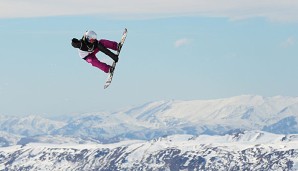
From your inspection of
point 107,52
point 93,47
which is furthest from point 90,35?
point 107,52

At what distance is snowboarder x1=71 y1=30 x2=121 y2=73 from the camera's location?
5017 cm

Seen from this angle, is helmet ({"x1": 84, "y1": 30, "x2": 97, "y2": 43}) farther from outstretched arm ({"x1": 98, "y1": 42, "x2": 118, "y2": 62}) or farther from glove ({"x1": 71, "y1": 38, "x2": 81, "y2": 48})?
outstretched arm ({"x1": 98, "y1": 42, "x2": 118, "y2": 62})

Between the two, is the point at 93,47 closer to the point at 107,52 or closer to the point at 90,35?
the point at 107,52

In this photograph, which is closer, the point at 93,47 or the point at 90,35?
the point at 90,35

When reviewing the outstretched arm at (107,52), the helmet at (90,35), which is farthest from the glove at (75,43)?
the outstretched arm at (107,52)

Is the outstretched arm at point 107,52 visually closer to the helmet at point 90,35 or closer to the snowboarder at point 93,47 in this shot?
the snowboarder at point 93,47

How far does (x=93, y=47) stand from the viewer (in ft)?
168

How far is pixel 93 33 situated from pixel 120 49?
503 centimetres

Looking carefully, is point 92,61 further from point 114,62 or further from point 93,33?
point 93,33

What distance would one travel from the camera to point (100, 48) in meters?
51.2

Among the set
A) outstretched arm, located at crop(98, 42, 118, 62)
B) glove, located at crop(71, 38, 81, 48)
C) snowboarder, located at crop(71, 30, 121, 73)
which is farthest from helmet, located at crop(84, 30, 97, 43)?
outstretched arm, located at crop(98, 42, 118, 62)

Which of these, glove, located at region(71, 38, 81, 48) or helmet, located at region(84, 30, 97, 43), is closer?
helmet, located at region(84, 30, 97, 43)

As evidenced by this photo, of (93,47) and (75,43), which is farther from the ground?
(75,43)

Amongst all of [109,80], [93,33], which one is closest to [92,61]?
[109,80]
